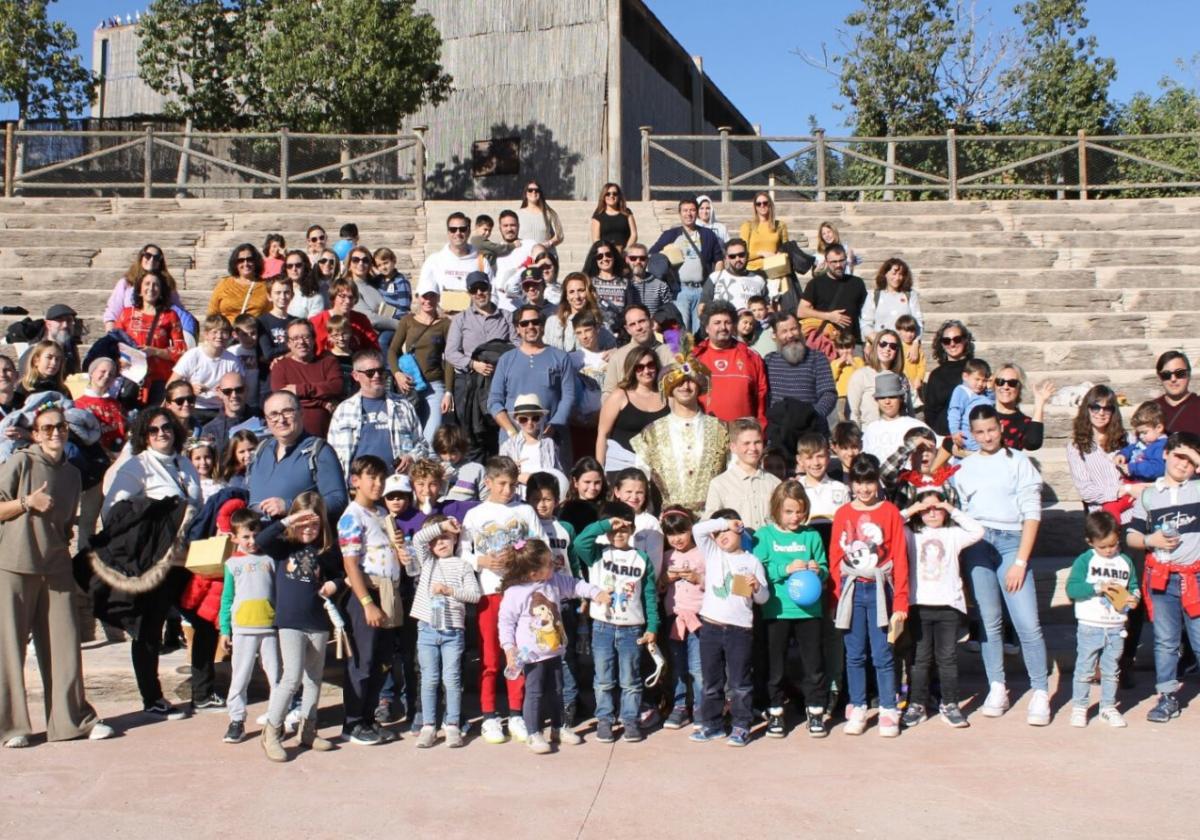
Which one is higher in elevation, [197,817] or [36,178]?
[36,178]

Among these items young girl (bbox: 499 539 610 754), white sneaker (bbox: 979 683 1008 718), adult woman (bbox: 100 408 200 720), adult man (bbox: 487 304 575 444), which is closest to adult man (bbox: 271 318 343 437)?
adult woman (bbox: 100 408 200 720)

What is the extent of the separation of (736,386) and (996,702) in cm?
244

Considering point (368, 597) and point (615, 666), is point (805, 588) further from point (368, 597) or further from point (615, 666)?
point (368, 597)

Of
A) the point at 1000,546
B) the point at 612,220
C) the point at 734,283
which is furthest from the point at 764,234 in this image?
the point at 1000,546

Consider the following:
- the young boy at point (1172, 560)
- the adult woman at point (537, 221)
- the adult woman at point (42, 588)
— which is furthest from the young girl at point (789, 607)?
the adult woman at point (537, 221)

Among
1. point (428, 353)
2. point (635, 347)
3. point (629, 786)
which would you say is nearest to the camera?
point (629, 786)

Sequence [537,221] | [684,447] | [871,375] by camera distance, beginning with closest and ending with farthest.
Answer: [684,447], [871,375], [537,221]

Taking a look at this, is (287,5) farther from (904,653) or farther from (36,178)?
(904,653)

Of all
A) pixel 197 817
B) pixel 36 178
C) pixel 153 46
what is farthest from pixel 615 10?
pixel 197 817

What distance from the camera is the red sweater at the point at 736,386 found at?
824cm

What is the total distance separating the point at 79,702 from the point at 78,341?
150 inches

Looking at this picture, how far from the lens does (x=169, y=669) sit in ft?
23.8

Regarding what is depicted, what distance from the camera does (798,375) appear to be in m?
8.65

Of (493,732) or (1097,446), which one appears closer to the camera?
(493,732)
